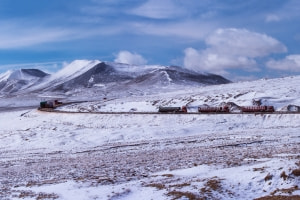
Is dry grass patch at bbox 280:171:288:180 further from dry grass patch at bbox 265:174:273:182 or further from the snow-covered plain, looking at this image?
dry grass patch at bbox 265:174:273:182

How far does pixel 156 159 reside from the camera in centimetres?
2436

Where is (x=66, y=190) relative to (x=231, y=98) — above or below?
below

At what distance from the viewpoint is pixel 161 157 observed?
991 inches

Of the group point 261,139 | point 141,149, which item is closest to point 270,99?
point 261,139

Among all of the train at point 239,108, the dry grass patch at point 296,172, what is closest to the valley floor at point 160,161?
the dry grass patch at point 296,172

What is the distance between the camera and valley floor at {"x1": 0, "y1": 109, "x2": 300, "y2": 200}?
15070 mm

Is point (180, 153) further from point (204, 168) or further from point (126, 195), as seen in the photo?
point (126, 195)

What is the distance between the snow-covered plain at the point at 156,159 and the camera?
49.5 feet

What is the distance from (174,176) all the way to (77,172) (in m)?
5.98

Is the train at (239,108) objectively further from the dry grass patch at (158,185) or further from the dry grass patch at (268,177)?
the dry grass patch at (158,185)

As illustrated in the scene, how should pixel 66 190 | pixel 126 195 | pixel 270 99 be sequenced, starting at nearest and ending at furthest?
pixel 126 195, pixel 66 190, pixel 270 99

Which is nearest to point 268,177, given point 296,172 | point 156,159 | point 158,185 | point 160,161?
point 296,172

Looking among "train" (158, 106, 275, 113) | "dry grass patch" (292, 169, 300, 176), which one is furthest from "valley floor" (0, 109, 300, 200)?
"train" (158, 106, 275, 113)

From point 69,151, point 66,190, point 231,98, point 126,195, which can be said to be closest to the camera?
point 126,195
